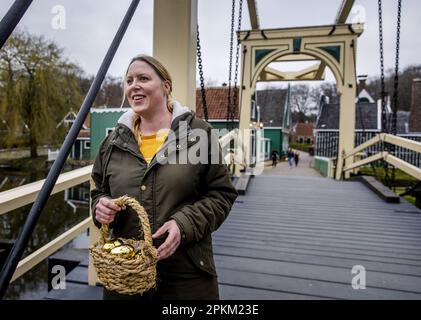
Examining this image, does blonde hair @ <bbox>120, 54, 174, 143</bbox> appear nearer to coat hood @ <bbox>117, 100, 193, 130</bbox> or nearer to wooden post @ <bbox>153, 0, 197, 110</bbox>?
coat hood @ <bbox>117, 100, 193, 130</bbox>

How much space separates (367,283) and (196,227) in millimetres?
1724

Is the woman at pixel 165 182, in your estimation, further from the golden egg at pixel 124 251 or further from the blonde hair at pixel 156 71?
the golden egg at pixel 124 251

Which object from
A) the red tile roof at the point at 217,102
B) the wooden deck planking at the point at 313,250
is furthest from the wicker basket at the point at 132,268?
the red tile roof at the point at 217,102

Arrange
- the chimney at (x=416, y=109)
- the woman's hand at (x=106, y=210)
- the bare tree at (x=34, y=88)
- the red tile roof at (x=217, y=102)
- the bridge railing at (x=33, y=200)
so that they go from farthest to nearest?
the chimney at (x=416, y=109)
the bare tree at (x=34, y=88)
the red tile roof at (x=217, y=102)
the bridge railing at (x=33, y=200)
the woman's hand at (x=106, y=210)

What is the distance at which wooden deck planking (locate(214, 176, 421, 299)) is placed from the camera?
7.20 ft

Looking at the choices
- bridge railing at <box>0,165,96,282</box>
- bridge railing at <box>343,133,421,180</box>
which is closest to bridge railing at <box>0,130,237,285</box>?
bridge railing at <box>0,165,96,282</box>

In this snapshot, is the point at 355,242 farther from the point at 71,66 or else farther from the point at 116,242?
the point at 71,66

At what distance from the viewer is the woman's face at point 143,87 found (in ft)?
4.12

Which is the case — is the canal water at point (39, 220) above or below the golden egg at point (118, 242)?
below

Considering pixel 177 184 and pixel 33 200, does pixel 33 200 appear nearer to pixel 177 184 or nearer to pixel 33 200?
pixel 33 200

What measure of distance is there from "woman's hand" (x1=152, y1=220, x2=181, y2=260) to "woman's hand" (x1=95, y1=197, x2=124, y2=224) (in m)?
0.18

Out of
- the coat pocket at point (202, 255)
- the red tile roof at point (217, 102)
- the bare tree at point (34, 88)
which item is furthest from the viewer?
the bare tree at point (34, 88)

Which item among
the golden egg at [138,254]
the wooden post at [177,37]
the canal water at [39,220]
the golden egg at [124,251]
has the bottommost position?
the canal water at [39,220]

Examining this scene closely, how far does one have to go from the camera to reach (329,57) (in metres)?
7.91
